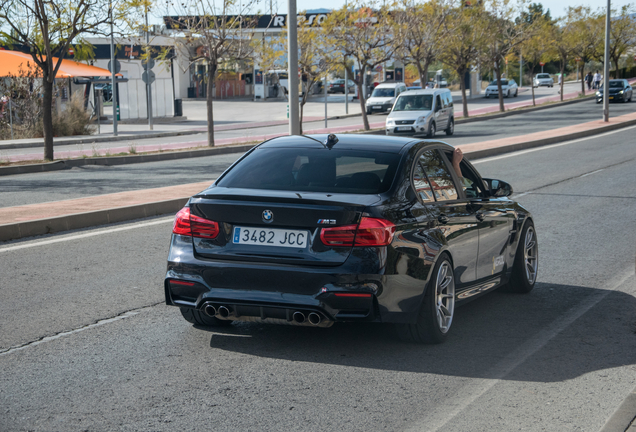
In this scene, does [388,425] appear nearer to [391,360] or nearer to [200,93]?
[391,360]

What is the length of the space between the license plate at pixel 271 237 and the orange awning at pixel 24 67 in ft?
103

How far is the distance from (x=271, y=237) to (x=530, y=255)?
3.13 m

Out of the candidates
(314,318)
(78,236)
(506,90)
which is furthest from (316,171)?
(506,90)

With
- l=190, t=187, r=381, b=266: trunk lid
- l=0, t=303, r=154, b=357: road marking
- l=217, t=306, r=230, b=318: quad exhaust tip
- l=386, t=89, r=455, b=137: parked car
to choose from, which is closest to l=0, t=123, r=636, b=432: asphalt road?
l=0, t=303, r=154, b=357: road marking

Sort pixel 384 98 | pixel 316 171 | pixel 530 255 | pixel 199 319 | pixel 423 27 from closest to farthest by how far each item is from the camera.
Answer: pixel 316 171 → pixel 199 319 → pixel 530 255 → pixel 423 27 → pixel 384 98

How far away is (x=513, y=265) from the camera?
7.01m

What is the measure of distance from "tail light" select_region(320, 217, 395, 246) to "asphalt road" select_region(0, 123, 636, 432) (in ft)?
2.58

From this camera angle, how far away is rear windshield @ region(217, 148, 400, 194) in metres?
5.38

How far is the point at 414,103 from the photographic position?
3359 centimetres

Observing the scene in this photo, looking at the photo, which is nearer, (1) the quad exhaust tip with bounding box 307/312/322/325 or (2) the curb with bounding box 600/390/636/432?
(2) the curb with bounding box 600/390/636/432

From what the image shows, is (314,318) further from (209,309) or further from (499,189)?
(499,189)

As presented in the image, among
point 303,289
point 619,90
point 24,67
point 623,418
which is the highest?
point 24,67

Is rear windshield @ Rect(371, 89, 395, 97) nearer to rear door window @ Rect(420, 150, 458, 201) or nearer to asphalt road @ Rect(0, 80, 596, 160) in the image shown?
asphalt road @ Rect(0, 80, 596, 160)

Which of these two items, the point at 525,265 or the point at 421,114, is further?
the point at 421,114
